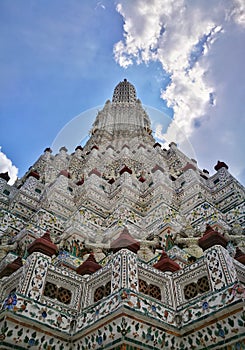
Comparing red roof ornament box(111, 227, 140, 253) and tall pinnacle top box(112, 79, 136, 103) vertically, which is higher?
tall pinnacle top box(112, 79, 136, 103)

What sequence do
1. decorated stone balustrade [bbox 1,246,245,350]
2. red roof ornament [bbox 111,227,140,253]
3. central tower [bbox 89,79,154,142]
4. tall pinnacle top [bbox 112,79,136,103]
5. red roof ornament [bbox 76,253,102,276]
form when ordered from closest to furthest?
1. decorated stone balustrade [bbox 1,246,245,350]
2. red roof ornament [bbox 111,227,140,253]
3. red roof ornament [bbox 76,253,102,276]
4. central tower [bbox 89,79,154,142]
5. tall pinnacle top [bbox 112,79,136,103]

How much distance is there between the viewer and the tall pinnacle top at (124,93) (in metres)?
33.8

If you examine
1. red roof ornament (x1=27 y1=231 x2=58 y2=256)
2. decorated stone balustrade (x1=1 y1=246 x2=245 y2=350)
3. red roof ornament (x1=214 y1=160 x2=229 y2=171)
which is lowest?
decorated stone balustrade (x1=1 y1=246 x2=245 y2=350)

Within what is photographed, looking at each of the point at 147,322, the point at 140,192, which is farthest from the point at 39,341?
the point at 140,192

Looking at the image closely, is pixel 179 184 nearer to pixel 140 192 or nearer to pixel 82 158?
pixel 140 192

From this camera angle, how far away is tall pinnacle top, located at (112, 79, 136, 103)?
1330 inches

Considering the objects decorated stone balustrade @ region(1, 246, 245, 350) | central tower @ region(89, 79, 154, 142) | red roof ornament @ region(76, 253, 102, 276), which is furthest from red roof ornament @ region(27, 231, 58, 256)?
central tower @ region(89, 79, 154, 142)

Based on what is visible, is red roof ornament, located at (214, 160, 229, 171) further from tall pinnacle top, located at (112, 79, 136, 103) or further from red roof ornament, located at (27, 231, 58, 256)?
tall pinnacle top, located at (112, 79, 136, 103)

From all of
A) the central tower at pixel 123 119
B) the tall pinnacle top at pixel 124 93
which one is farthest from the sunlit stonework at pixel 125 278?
the tall pinnacle top at pixel 124 93

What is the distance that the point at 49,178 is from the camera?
17.9 metres

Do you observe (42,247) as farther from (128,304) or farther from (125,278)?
(128,304)

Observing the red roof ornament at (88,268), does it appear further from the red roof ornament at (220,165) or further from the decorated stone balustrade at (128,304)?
the red roof ornament at (220,165)

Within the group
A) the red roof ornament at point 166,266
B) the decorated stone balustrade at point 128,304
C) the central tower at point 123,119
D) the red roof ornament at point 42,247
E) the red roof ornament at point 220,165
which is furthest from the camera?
the central tower at point 123,119

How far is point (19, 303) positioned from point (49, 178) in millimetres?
12921
